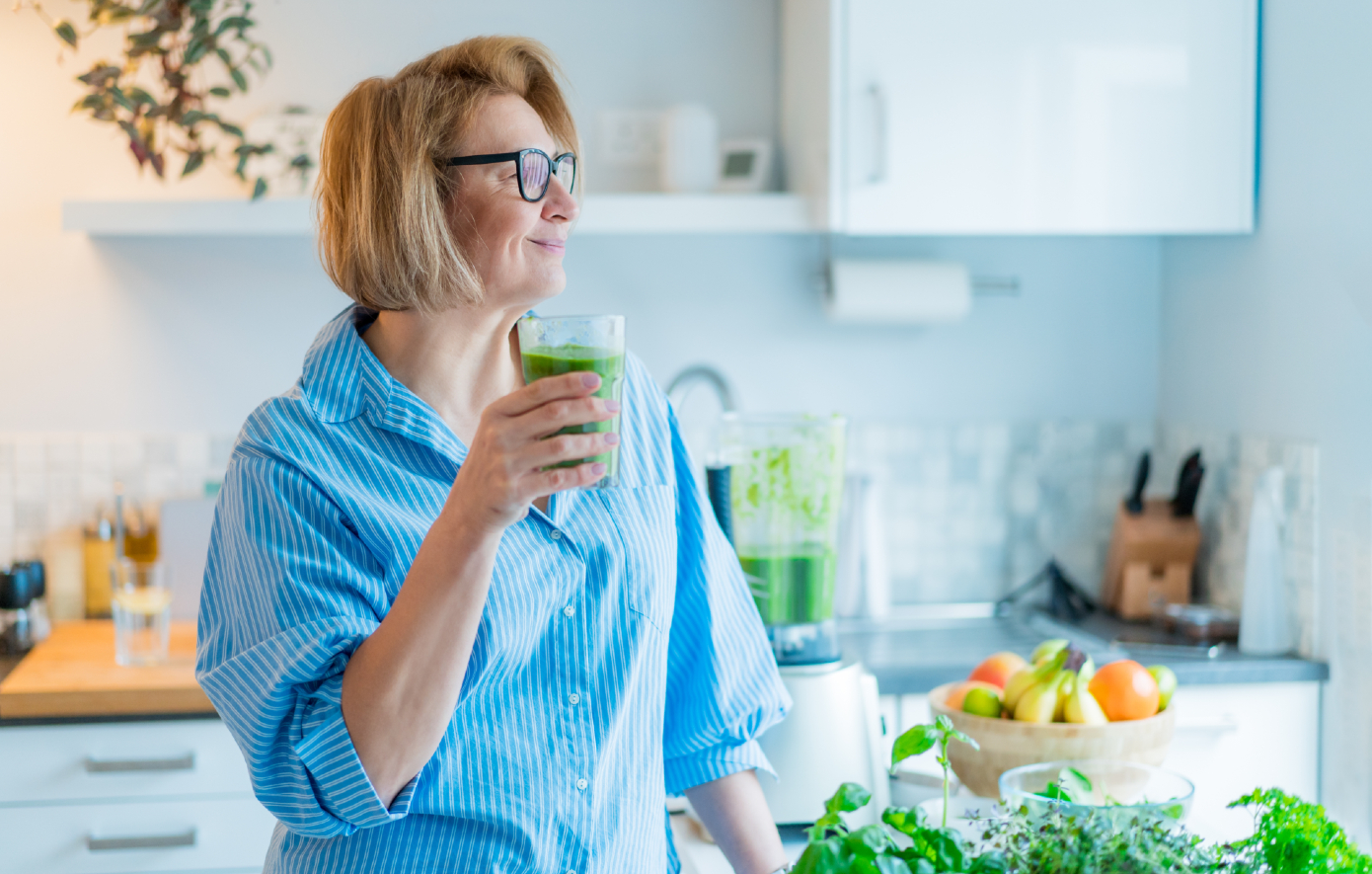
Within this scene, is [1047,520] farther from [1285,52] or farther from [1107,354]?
[1285,52]

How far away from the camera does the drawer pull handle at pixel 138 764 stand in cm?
192

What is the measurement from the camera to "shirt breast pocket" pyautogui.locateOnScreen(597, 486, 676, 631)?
1.14 metres

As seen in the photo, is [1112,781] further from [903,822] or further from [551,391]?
[551,391]

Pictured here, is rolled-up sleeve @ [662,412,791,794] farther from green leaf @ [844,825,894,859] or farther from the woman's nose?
green leaf @ [844,825,894,859]

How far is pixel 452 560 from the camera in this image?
875 millimetres

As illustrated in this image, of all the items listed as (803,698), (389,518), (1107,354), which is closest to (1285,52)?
(1107,354)

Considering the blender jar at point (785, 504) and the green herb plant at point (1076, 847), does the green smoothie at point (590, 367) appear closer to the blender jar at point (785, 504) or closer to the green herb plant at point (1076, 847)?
the green herb plant at point (1076, 847)

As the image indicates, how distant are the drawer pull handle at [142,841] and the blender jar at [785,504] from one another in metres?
1.04

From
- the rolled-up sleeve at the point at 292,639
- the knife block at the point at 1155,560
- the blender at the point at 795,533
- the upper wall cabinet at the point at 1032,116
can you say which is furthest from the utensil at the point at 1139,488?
the rolled-up sleeve at the point at 292,639

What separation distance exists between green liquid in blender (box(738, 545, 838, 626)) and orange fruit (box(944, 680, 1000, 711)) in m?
0.24

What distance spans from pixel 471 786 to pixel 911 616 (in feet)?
5.46

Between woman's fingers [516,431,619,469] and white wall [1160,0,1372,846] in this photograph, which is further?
white wall [1160,0,1372,846]

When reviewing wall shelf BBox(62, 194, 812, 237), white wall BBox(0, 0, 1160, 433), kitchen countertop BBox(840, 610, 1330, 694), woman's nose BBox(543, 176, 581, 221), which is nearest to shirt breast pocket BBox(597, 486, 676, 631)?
woman's nose BBox(543, 176, 581, 221)

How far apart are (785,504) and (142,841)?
1187 millimetres
